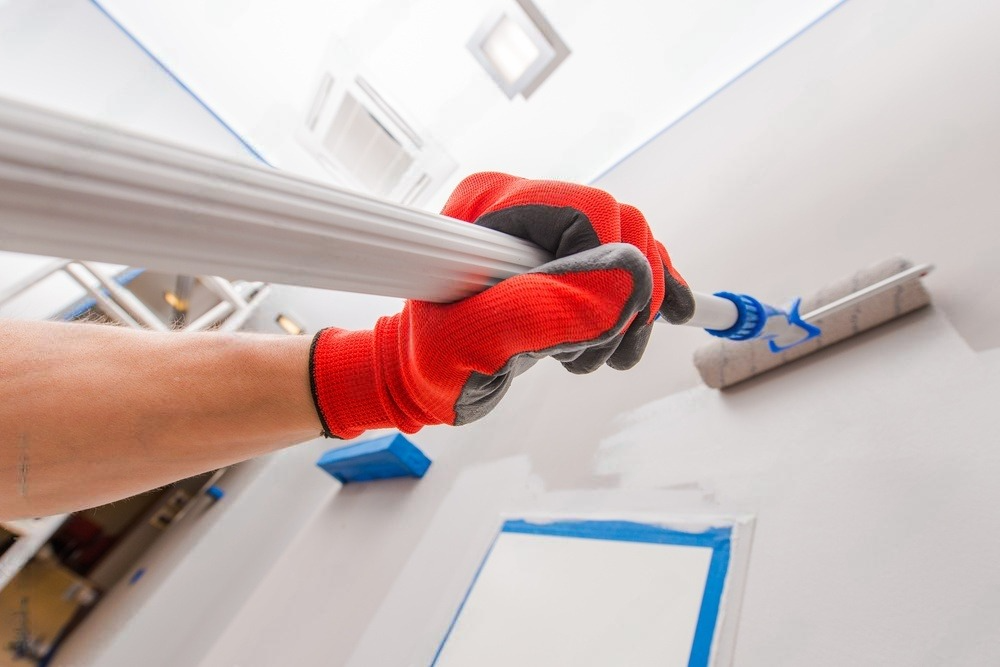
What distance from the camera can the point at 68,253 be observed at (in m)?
0.31

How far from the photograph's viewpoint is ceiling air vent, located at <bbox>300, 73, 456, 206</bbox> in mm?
1920

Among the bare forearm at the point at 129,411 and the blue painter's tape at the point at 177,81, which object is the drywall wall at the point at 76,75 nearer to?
the blue painter's tape at the point at 177,81

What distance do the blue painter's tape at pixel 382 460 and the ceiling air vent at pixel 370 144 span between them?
3.15 ft

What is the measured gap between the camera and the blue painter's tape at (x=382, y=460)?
4.16 feet

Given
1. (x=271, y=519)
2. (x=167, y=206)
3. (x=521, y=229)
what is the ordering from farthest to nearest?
(x=271, y=519) < (x=521, y=229) < (x=167, y=206)

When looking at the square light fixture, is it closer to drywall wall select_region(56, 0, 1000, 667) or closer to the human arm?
drywall wall select_region(56, 0, 1000, 667)

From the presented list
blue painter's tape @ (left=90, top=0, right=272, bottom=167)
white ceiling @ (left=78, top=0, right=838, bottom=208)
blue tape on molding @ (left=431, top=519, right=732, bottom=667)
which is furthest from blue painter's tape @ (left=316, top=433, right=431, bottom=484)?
blue painter's tape @ (left=90, top=0, right=272, bottom=167)

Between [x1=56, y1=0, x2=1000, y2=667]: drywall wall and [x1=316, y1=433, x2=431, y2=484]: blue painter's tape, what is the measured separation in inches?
2.0

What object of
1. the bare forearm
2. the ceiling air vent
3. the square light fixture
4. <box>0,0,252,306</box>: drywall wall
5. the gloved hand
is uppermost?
the square light fixture

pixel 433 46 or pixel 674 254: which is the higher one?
pixel 433 46

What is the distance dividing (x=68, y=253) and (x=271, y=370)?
0.95 feet

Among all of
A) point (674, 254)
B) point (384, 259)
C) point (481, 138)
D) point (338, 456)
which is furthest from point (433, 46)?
point (384, 259)

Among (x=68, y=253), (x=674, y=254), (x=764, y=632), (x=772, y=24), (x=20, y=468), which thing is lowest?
(x=20, y=468)

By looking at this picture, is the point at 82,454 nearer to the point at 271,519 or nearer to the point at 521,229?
the point at 521,229
